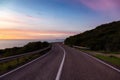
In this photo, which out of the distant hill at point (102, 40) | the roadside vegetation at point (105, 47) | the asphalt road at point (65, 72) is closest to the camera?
the asphalt road at point (65, 72)

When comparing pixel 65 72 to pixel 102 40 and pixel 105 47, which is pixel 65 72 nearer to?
pixel 105 47

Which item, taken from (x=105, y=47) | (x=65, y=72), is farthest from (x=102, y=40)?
(x=65, y=72)

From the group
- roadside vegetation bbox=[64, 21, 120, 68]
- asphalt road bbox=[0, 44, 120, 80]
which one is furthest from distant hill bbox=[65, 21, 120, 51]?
asphalt road bbox=[0, 44, 120, 80]

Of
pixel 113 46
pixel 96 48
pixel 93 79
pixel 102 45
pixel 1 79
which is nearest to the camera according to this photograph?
pixel 93 79

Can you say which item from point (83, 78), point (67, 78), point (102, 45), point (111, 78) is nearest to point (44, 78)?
point (67, 78)

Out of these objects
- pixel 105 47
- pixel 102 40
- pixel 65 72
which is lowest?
pixel 65 72

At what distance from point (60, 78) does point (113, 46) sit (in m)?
30.2

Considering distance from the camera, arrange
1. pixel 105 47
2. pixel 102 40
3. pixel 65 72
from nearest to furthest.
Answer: pixel 65 72
pixel 105 47
pixel 102 40

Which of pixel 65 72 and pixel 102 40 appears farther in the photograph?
pixel 102 40

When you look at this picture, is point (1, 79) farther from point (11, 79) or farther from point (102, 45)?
point (102, 45)

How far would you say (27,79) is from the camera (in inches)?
340

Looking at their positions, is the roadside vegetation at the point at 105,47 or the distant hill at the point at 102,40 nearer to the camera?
the roadside vegetation at the point at 105,47

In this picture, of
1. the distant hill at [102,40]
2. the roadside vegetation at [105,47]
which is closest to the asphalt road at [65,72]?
the roadside vegetation at [105,47]

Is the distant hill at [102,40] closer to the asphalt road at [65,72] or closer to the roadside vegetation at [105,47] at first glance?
the roadside vegetation at [105,47]
